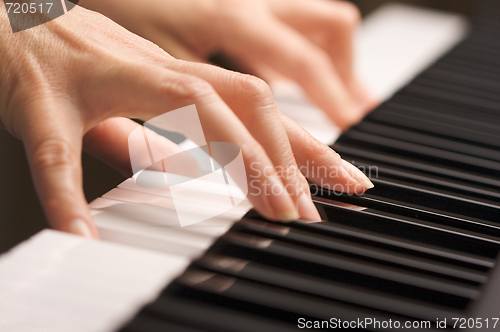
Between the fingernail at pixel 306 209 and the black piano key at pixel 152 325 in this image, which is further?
the fingernail at pixel 306 209

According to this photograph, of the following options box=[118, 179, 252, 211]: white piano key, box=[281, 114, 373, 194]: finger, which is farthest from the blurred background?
box=[281, 114, 373, 194]: finger

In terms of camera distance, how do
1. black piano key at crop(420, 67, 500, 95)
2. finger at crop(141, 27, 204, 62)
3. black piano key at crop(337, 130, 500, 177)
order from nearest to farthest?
black piano key at crop(337, 130, 500, 177) < finger at crop(141, 27, 204, 62) < black piano key at crop(420, 67, 500, 95)

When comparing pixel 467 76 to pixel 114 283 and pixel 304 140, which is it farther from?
pixel 114 283

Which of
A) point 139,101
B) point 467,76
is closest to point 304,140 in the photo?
point 139,101

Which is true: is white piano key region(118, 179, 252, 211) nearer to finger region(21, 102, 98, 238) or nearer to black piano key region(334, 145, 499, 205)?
finger region(21, 102, 98, 238)

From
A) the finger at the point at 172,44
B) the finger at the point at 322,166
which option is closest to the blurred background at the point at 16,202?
the finger at the point at 172,44

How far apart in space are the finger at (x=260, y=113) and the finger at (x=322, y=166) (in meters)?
0.05

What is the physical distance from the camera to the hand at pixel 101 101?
480mm

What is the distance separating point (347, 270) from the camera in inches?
17.6

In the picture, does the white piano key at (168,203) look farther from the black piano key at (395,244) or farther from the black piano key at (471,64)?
the black piano key at (471,64)

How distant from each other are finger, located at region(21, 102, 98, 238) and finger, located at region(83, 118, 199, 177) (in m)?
0.11

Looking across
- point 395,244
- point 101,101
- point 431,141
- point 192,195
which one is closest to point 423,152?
point 431,141

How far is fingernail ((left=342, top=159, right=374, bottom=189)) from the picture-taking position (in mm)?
608

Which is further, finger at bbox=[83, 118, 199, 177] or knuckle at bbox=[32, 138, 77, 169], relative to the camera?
finger at bbox=[83, 118, 199, 177]
